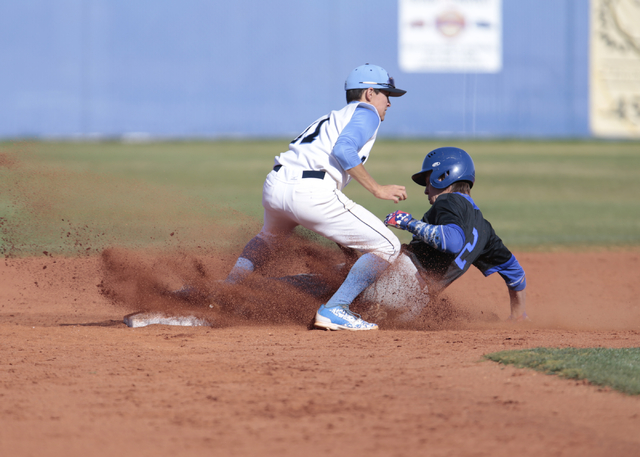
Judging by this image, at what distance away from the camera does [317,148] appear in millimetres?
4328

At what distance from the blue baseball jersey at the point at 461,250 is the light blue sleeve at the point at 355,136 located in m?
0.63

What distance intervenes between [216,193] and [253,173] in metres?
3.54

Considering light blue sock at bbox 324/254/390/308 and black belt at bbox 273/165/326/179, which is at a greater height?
black belt at bbox 273/165/326/179

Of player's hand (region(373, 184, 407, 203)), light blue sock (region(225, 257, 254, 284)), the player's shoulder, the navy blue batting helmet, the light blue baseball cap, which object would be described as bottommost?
light blue sock (region(225, 257, 254, 284))

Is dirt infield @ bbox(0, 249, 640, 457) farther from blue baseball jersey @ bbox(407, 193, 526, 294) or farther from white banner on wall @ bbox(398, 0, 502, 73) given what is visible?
white banner on wall @ bbox(398, 0, 502, 73)

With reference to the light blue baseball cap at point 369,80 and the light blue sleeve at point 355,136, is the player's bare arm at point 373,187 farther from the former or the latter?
the light blue baseball cap at point 369,80

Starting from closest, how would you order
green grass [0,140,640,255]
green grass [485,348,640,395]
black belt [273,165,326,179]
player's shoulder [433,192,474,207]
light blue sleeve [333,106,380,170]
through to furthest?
green grass [485,348,640,395] → light blue sleeve [333,106,380,170] → black belt [273,165,326,179] → player's shoulder [433,192,474,207] → green grass [0,140,640,255]

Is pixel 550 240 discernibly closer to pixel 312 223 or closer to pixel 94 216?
pixel 312 223

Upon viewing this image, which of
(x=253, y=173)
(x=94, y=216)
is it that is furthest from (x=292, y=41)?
(x=94, y=216)

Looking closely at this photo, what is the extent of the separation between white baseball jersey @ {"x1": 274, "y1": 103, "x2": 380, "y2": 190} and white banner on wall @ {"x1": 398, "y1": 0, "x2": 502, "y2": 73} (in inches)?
780

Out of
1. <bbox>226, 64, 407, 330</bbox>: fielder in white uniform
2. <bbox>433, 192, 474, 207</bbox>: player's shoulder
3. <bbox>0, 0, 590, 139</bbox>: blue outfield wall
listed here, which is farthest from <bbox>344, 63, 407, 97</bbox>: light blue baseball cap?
<bbox>0, 0, 590, 139</bbox>: blue outfield wall

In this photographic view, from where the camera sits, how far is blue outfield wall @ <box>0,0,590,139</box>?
24078 millimetres

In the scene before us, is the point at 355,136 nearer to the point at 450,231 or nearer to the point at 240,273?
the point at 450,231

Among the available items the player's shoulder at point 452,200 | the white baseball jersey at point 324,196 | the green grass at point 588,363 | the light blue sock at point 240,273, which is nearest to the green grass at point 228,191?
the light blue sock at point 240,273
